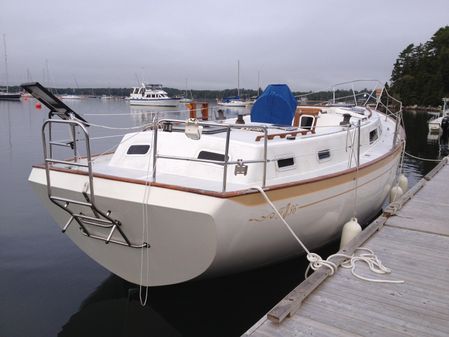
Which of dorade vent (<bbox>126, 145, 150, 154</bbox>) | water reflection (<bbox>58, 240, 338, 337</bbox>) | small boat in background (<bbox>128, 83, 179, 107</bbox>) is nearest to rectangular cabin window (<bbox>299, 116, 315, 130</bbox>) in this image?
water reflection (<bbox>58, 240, 338, 337</bbox>)

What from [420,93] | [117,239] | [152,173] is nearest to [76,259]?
[117,239]

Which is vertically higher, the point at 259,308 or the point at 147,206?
the point at 147,206

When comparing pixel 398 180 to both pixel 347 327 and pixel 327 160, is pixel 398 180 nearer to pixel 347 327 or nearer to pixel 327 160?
pixel 327 160

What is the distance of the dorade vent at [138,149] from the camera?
6.39 meters

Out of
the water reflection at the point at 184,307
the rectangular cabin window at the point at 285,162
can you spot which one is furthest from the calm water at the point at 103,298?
the rectangular cabin window at the point at 285,162

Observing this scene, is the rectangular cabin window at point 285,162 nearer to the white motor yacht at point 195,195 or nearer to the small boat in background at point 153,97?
the white motor yacht at point 195,195

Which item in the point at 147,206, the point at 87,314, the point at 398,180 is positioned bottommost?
the point at 87,314

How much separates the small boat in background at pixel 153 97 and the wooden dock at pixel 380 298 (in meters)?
70.4

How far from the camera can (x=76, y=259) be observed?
7.87 metres

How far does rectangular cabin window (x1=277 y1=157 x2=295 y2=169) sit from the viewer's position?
616 centimetres

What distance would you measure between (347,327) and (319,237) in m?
2.82

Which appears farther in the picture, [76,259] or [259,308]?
[76,259]

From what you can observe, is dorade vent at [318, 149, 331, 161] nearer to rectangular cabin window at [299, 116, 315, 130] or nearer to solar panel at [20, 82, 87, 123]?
rectangular cabin window at [299, 116, 315, 130]

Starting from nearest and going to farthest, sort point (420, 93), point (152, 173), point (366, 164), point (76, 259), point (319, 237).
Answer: point (152, 173) → point (319, 237) → point (366, 164) → point (76, 259) → point (420, 93)
